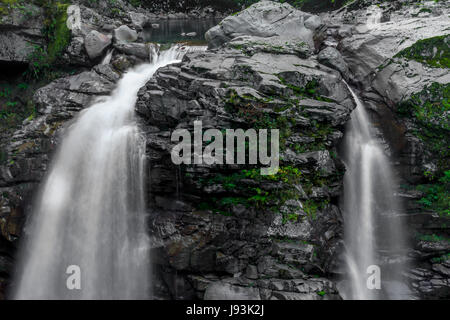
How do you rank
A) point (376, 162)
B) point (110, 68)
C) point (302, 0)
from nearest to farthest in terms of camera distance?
1. point (376, 162)
2. point (110, 68)
3. point (302, 0)

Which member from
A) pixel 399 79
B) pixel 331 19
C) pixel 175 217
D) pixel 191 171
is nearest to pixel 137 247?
pixel 175 217

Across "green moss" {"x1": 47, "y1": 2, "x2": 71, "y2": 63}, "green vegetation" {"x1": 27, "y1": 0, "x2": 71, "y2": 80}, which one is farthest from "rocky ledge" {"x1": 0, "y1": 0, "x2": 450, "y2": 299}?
"green moss" {"x1": 47, "y1": 2, "x2": 71, "y2": 63}

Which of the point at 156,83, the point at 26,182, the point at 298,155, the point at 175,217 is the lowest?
the point at 175,217

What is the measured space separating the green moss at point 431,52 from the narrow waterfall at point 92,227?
734 cm

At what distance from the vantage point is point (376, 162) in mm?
7039

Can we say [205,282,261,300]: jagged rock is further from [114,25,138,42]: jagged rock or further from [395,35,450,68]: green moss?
[114,25,138,42]: jagged rock

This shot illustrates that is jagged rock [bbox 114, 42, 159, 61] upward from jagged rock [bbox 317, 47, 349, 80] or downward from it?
upward

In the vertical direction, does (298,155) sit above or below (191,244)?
above

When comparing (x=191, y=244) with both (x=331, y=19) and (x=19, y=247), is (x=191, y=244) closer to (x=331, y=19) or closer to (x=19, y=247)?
(x=19, y=247)

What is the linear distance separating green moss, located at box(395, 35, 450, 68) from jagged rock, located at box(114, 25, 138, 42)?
342 inches

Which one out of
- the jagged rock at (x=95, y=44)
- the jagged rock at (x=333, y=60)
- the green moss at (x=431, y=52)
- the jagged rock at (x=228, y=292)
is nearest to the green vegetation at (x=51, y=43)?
the jagged rock at (x=95, y=44)

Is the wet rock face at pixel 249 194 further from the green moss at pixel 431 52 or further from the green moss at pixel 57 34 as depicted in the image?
the green moss at pixel 57 34

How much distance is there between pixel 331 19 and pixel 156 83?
22.8 ft

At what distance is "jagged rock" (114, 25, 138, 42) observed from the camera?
10.0 meters
